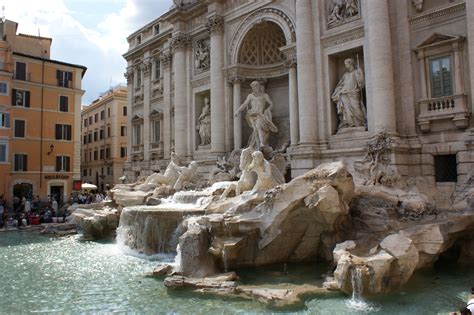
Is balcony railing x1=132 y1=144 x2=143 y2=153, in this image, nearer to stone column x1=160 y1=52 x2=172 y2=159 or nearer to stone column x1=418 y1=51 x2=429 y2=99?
stone column x1=160 y1=52 x2=172 y2=159

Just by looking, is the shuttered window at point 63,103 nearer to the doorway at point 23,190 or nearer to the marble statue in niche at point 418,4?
the doorway at point 23,190

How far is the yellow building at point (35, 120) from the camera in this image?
28.8m

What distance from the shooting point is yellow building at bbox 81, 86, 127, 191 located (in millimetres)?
44531

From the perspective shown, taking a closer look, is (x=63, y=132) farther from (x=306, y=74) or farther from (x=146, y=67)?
(x=306, y=74)

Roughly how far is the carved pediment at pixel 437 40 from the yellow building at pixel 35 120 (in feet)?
88.3

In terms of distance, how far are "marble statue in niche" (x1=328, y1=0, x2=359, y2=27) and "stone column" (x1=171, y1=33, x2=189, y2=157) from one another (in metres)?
10.3

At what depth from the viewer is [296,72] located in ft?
58.7

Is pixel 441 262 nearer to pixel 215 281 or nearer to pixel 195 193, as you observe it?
pixel 215 281

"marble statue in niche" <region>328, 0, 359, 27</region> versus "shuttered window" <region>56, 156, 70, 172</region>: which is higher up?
"marble statue in niche" <region>328, 0, 359, 27</region>

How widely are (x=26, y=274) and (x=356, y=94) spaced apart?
12870mm

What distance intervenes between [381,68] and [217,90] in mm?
9474

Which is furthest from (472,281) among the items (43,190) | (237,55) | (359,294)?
(43,190)

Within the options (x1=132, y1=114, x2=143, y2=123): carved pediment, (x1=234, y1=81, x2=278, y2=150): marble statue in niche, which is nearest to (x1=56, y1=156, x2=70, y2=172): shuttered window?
(x1=132, y1=114, x2=143, y2=123): carved pediment

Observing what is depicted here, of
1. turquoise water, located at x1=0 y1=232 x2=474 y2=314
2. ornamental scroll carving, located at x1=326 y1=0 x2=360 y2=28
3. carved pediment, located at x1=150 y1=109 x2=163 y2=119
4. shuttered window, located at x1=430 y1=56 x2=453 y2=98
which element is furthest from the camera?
carved pediment, located at x1=150 y1=109 x2=163 y2=119
